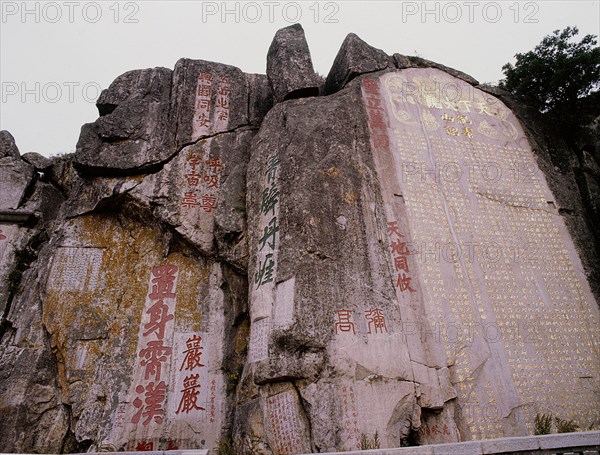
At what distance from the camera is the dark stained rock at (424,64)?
942 cm

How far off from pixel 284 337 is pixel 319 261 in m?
1.16

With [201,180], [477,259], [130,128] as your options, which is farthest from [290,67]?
[477,259]

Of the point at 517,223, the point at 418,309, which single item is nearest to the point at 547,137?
the point at 517,223

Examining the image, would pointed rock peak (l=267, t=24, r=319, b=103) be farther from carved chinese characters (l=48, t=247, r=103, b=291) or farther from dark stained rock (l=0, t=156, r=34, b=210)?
dark stained rock (l=0, t=156, r=34, b=210)

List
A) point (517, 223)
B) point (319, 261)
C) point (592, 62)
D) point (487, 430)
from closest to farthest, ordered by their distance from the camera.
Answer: point (487, 430) < point (319, 261) < point (517, 223) < point (592, 62)

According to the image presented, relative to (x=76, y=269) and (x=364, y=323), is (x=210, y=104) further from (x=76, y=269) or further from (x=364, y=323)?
(x=364, y=323)

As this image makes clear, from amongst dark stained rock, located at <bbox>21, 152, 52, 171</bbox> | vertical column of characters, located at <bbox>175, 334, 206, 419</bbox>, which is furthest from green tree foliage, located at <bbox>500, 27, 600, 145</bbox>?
dark stained rock, located at <bbox>21, 152, 52, 171</bbox>

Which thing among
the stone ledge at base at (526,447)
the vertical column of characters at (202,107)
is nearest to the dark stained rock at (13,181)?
the vertical column of characters at (202,107)

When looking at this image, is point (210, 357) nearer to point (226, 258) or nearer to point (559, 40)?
point (226, 258)

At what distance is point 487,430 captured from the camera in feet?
19.1

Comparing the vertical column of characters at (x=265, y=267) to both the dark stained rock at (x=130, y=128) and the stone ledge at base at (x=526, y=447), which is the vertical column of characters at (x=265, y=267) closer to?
the stone ledge at base at (x=526, y=447)

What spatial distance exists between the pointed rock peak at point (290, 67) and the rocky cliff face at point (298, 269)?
5 cm

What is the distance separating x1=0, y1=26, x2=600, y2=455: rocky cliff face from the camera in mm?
5891

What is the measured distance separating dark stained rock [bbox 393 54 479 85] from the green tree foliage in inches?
43.8
